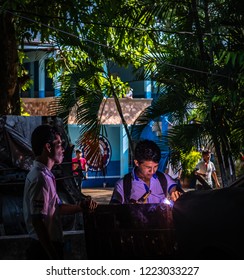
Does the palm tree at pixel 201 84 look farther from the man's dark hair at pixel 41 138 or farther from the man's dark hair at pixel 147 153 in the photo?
the man's dark hair at pixel 41 138

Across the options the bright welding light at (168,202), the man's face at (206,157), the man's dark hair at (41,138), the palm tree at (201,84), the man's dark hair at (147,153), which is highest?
the palm tree at (201,84)

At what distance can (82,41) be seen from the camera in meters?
10.6

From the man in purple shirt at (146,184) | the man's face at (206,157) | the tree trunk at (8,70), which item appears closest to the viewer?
the man in purple shirt at (146,184)

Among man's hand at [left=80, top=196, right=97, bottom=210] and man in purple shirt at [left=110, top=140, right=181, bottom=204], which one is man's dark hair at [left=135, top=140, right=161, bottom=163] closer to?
man in purple shirt at [left=110, top=140, right=181, bottom=204]

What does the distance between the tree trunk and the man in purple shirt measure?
5.49 metres

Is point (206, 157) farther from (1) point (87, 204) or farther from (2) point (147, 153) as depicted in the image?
(1) point (87, 204)

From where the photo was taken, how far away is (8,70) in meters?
12.0

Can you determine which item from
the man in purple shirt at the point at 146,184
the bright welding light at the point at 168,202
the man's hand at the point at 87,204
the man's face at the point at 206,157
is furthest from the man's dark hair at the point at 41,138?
the man's face at the point at 206,157

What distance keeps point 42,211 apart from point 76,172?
376 cm

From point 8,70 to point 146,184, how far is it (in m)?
5.84

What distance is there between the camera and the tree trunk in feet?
38.8

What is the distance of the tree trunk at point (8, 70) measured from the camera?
38.8 feet

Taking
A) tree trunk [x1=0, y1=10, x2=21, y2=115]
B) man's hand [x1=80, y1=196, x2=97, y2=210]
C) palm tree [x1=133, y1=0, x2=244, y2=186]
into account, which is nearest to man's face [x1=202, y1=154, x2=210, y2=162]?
palm tree [x1=133, y1=0, x2=244, y2=186]

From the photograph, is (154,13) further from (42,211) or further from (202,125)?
(42,211)
